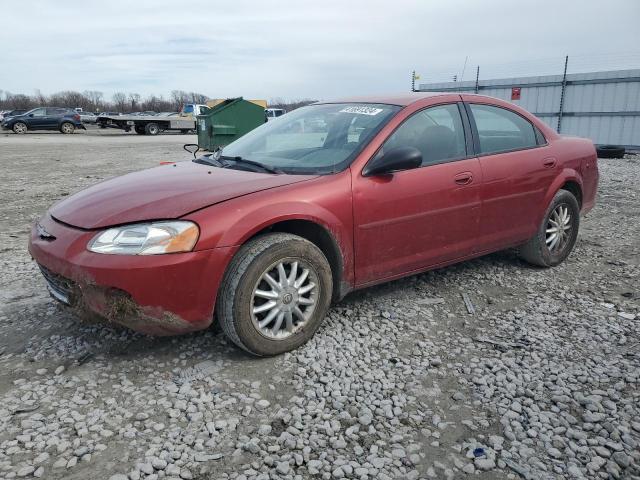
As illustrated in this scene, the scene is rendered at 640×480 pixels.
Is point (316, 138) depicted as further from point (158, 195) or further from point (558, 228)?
point (558, 228)

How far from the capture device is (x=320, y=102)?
170 inches

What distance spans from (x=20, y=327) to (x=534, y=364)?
10.8ft

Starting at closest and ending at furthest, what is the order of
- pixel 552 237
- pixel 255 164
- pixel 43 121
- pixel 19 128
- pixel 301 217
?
1. pixel 301 217
2. pixel 255 164
3. pixel 552 237
4. pixel 19 128
5. pixel 43 121

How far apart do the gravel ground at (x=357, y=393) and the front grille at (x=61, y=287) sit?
1.20ft

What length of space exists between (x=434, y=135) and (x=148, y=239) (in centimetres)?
221

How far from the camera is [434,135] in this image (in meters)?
3.72

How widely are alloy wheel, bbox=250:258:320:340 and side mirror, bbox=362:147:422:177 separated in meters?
0.78

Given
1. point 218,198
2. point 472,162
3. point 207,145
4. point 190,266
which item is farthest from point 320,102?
point 207,145

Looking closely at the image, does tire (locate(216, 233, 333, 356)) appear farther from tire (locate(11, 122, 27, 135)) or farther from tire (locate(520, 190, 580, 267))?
tire (locate(11, 122, 27, 135))

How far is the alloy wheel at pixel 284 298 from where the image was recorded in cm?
291

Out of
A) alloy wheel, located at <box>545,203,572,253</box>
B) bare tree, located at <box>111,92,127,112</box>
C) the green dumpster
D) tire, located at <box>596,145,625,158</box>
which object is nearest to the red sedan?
alloy wheel, located at <box>545,203,572,253</box>

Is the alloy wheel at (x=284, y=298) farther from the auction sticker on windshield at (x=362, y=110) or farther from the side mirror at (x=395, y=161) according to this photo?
the auction sticker on windshield at (x=362, y=110)

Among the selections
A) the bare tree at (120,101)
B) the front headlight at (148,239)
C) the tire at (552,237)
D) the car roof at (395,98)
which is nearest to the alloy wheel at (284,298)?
the front headlight at (148,239)

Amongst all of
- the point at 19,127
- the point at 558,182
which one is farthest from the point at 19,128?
the point at 558,182
